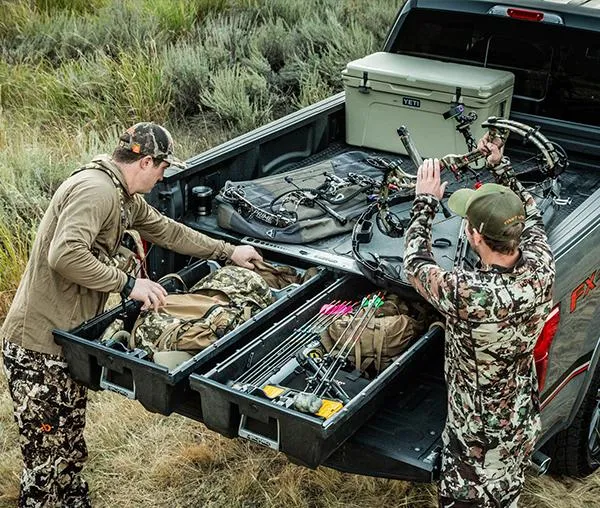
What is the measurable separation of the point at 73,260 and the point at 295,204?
1.41 metres

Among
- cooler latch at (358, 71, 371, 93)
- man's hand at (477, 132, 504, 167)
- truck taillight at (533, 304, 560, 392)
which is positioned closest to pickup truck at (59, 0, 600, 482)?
truck taillight at (533, 304, 560, 392)

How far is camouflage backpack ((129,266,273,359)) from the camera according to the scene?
3.81 metres

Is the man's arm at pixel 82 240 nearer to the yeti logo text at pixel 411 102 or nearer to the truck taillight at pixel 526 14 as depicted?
the yeti logo text at pixel 411 102

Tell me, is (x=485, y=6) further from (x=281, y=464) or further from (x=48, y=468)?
(x=48, y=468)

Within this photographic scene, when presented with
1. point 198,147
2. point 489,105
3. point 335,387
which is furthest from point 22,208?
point 335,387

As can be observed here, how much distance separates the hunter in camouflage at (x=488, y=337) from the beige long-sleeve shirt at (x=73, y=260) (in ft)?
4.08

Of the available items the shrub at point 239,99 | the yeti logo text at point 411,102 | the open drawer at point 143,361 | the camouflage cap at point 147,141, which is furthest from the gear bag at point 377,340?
the shrub at point 239,99

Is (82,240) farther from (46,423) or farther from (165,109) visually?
(165,109)

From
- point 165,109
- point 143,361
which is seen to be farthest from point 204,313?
point 165,109

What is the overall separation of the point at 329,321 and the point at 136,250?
3.17 ft

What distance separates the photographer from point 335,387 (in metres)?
3.62

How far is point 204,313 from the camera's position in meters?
3.96

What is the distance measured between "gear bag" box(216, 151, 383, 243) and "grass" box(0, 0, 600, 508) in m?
1.09

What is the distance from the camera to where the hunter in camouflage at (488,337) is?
3182 mm
